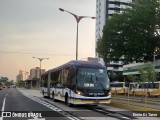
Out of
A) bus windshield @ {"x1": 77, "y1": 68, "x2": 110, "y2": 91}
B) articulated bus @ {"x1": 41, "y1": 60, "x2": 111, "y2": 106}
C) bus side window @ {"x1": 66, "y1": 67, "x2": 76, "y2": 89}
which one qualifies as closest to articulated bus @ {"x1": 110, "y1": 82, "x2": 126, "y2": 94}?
bus side window @ {"x1": 66, "y1": 67, "x2": 76, "y2": 89}

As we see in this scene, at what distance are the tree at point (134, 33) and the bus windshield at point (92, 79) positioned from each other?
43653 millimetres

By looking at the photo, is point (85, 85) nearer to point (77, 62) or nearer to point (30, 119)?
point (77, 62)

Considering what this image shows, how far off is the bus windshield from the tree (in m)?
43.7

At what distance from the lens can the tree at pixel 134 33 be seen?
7056cm

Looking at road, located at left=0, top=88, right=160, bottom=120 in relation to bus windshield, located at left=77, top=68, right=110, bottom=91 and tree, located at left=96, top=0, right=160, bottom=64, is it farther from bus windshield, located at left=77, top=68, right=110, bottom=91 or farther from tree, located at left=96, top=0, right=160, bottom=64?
tree, located at left=96, top=0, right=160, bottom=64

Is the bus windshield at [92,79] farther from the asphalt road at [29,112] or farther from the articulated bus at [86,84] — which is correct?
the asphalt road at [29,112]

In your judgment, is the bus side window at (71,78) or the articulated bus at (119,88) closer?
the bus side window at (71,78)

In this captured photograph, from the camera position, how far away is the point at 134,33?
71.4 meters

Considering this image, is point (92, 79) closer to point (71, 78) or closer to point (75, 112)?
point (71, 78)

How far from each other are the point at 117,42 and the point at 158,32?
7473 millimetres

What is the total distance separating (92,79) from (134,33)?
46.6m

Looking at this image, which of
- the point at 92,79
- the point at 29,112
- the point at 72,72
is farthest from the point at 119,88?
the point at 29,112

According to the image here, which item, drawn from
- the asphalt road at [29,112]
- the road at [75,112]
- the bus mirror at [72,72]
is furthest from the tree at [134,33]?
the asphalt road at [29,112]

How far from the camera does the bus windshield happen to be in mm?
25719
